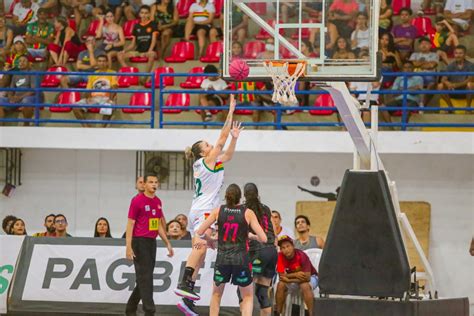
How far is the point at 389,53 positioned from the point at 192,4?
432 centimetres

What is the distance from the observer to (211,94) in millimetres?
19125

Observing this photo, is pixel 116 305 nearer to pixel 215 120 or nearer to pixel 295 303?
pixel 295 303

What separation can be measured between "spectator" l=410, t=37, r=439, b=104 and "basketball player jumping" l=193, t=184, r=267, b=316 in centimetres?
747

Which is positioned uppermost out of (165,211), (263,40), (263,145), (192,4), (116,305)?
(192,4)

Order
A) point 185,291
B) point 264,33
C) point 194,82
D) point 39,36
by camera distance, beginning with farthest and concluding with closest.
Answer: point 39,36 → point 194,82 → point 185,291 → point 264,33

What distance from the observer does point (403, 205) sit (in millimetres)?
18422

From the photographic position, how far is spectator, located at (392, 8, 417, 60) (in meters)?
19.0

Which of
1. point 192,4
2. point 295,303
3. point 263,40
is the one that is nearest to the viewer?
point 263,40

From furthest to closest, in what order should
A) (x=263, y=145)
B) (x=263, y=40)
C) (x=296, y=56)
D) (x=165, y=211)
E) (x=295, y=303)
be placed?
(x=165, y=211)
(x=263, y=145)
(x=295, y=303)
(x=263, y=40)
(x=296, y=56)

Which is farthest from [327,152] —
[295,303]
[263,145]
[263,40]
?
[263,40]

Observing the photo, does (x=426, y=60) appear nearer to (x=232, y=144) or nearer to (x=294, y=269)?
(x=294, y=269)

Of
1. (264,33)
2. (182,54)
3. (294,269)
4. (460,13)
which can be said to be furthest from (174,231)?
(460,13)

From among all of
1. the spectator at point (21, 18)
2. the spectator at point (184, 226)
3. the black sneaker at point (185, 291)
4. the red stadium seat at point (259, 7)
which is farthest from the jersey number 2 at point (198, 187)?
the spectator at point (21, 18)

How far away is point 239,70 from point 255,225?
188 cm
